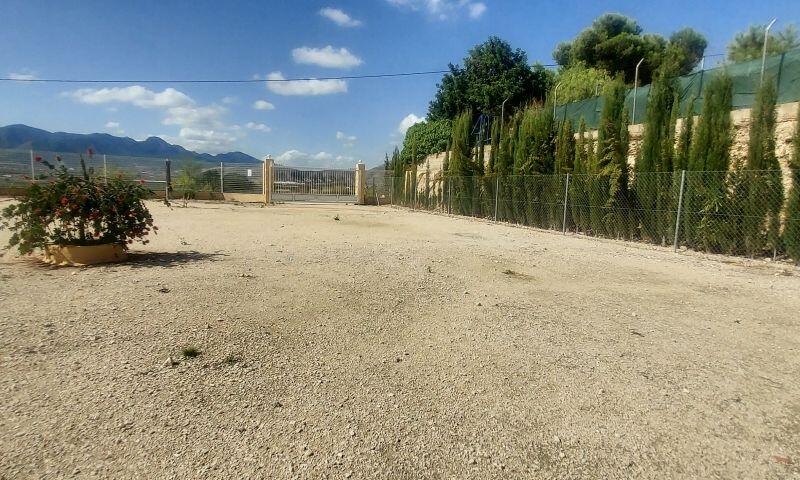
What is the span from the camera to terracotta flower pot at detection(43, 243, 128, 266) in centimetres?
608

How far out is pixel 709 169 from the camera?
9.16 metres

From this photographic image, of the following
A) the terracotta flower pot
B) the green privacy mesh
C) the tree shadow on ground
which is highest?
the green privacy mesh

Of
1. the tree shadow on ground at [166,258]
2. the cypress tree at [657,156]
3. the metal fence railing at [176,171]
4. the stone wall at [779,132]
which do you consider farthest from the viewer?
the metal fence railing at [176,171]

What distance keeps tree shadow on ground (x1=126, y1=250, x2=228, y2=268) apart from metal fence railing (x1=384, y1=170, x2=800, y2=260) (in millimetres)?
8940

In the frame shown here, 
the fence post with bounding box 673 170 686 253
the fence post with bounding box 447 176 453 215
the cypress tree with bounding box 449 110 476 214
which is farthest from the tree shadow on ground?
the fence post with bounding box 447 176 453 215

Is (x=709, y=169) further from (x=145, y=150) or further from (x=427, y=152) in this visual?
(x=145, y=150)

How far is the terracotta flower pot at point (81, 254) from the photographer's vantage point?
6.08 metres

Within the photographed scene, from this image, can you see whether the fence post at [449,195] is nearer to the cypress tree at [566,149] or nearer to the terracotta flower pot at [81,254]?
the cypress tree at [566,149]

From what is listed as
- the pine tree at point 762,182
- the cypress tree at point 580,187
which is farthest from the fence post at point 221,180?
the pine tree at point 762,182

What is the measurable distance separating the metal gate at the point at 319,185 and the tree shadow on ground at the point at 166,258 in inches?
900

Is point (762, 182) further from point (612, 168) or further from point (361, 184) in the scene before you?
point (361, 184)

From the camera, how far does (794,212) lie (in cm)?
778

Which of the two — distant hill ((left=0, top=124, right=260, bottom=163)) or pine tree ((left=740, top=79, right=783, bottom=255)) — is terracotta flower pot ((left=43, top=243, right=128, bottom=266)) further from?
distant hill ((left=0, top=124, right=260, bottom=163))

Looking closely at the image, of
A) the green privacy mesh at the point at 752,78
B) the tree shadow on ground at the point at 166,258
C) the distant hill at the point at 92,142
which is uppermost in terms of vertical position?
the distant hill at the point at 92,142
